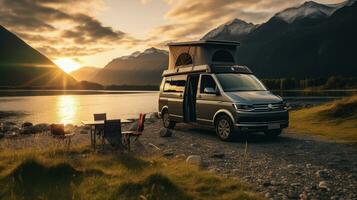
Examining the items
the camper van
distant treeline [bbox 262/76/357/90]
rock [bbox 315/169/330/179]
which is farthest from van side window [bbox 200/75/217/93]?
distant treeline [bbox 262/76/357/90]

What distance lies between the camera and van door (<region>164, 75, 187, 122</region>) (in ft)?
55.1

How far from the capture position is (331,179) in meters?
8.45

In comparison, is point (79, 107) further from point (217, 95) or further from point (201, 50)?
point (217, 95)

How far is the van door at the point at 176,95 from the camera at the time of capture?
16.8m

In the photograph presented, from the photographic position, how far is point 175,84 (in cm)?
1753

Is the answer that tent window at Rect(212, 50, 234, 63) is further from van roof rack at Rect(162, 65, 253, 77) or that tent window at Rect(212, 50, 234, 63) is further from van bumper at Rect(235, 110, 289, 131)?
van bumper at Rect(235, 110, 289, 131)

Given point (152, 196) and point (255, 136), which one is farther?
point (255, 136)

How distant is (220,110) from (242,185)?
6.70 m

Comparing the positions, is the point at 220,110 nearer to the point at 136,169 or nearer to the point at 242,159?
the point at 242,159

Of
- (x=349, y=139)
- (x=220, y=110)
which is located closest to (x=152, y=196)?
(x=220, y=110)

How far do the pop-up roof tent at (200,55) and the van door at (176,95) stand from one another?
38 cm

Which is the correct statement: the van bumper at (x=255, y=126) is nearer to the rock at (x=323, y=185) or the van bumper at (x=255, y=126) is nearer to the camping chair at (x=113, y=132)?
the camping chair at (x=113, y=132)

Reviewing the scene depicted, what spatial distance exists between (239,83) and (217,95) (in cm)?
110

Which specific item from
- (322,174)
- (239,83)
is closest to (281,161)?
(322,174)
